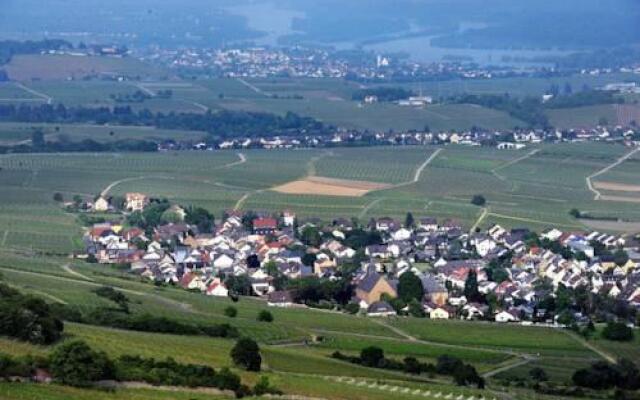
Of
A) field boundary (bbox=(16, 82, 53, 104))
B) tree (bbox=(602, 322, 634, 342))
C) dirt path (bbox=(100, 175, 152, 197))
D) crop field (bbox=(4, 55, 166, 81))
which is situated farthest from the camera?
crop field (bbox=(4, 55, 166, 81))

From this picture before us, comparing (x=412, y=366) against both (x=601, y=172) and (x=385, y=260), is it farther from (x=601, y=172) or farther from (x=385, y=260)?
(x=601, y=172)

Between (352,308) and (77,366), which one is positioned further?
(352,308)

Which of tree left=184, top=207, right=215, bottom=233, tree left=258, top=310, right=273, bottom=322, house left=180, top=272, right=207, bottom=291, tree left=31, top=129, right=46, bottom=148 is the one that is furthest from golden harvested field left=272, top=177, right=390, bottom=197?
tree left=258, top=310, right=273, bottom=322

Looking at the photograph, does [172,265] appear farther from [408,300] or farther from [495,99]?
[495,99]

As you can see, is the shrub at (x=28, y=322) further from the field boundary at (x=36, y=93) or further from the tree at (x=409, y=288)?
the field boundary at (x=36, y=93)

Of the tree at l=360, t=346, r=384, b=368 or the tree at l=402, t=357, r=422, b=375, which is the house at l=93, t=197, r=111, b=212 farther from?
the tree at l=402, t=357, r=422, b=375

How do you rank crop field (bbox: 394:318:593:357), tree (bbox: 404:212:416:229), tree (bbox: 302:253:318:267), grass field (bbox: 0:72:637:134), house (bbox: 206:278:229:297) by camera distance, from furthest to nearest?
grass field (bbox: 0:72:637:134), tree (bbox: 404:212:416:229), tree (bbox: 302:253:318:267), house (bbox: 206:278:229:297), crop field (bbox: 394:318:593:357)

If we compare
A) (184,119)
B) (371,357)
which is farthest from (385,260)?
(184,119)
